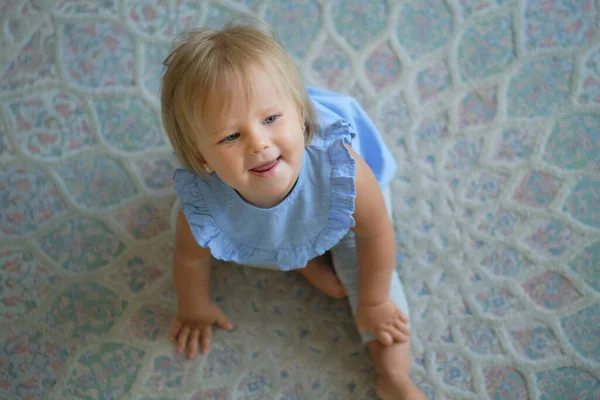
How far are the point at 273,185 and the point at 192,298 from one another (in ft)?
1.23

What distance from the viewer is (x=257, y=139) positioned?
2.24ft

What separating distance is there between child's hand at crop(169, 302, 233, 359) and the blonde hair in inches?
15.4

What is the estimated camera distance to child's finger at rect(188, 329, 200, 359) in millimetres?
1030

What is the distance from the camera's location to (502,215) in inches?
42.4

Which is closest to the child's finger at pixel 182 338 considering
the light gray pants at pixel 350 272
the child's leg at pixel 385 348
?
the light gray pants at pixel 350 272

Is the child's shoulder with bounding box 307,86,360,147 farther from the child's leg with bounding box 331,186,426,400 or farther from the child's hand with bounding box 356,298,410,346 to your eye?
the child's hand with bounding box 356,298,410,346

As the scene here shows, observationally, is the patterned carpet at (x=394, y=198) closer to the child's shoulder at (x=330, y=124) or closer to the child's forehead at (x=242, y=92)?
the child's shoulder at (x=330, y=124)

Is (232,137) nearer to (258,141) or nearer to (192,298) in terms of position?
(258,141)

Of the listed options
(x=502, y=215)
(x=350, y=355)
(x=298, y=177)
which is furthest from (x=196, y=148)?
(x=502, y=215)

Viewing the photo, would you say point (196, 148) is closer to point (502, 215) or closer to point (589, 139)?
point (502, 215)

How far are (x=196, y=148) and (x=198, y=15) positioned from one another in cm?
58

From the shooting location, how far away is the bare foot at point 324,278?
3.37 feet

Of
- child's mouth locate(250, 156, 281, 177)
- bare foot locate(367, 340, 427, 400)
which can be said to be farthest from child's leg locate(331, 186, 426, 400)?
child's mouth locate(250, 156, 281, 177)

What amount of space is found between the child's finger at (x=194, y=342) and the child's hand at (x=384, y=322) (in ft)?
0.98
